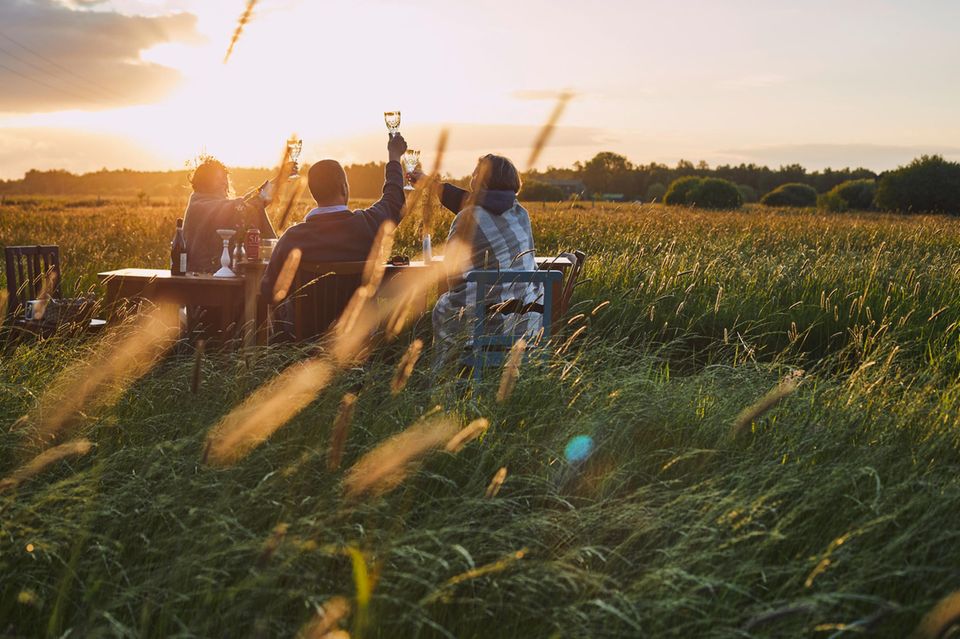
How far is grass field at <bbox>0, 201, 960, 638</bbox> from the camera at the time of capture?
2.14 metres

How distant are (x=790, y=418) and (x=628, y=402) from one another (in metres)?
0.60

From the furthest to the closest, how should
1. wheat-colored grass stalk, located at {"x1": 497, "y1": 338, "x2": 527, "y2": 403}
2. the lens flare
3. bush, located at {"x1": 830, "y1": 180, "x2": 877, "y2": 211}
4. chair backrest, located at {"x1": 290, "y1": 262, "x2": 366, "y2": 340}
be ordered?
bush, located at {"x1": 830, "y1": 180, "x2": 877, "y2": 211}, chair backrest, located at {"x1": 290, "y1": 262, "x2": 366, "y2": 340}, wheat-colored grass stalk, located at {"x1": 497, "y1": 338, "x2": 527, "y2": 403}, the lens flare

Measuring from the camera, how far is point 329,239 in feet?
14.9

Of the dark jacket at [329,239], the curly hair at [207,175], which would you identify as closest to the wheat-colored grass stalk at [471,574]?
the dark jacket at [329,239]

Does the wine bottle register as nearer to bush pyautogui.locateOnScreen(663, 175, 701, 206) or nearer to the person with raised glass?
the person with raised glass

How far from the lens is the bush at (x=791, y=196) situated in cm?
4906

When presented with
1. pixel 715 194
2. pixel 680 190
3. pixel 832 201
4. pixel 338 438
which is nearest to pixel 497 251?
pixel 338 438

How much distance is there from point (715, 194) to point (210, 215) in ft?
127

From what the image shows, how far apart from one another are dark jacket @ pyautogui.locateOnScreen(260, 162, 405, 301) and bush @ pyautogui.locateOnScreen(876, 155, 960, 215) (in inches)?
1397

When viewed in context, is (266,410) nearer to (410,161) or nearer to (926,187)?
(410,161)

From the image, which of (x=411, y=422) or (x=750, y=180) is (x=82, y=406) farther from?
(x=750, y=180)

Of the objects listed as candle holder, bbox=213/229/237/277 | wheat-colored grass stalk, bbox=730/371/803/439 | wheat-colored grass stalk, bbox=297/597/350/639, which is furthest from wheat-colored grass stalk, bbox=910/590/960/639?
candle holder, bbox=213/229/237/277

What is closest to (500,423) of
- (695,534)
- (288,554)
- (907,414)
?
(695,534)

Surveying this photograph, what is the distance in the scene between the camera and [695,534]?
2.41 meters
